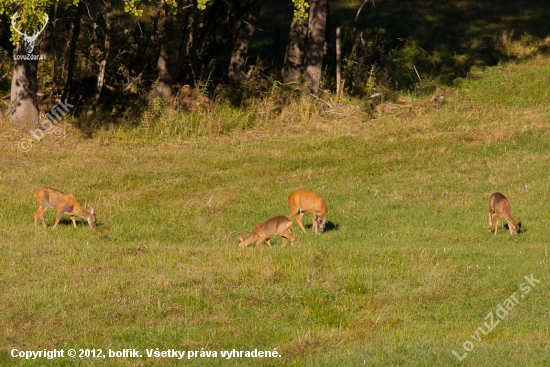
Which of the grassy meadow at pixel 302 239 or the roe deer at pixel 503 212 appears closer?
the grassy meadow at pixel 302 239

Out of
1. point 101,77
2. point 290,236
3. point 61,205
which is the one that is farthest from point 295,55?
point 290,236

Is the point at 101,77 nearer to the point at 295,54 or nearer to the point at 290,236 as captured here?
the point at 295,54

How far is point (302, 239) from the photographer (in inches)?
744

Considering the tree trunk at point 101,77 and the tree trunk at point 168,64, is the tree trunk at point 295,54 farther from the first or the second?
the tree trunk at point 101,77

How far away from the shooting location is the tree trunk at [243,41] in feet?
103

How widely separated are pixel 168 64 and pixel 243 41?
2878 mm

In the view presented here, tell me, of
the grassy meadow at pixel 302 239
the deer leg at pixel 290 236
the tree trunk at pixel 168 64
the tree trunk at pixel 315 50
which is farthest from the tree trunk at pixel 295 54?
the deer leg at pixel 290 236

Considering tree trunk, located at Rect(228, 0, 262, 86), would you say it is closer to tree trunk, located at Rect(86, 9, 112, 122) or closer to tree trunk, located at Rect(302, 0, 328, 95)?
tree trunk, located at Rect(302, 0, 328, 95)

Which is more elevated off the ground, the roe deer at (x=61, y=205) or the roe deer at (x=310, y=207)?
the roe deer at (x=310, y=207)

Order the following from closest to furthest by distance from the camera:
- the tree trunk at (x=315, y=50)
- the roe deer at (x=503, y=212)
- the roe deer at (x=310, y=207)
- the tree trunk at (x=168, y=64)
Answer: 1. the roe deer at (x=503, y=212)
2. the roe deer at (x=310, y=207)
3. the tree trunk at (x=168, y=64)
4. the tree trunk at (x=315, y=50)

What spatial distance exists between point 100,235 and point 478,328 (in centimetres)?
880

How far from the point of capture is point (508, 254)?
17.3 meters

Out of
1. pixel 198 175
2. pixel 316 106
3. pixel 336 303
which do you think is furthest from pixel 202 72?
pixel 336 303

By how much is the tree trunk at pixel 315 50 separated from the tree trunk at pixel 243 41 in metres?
2.06
